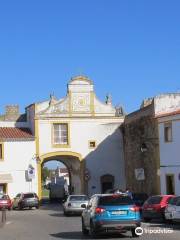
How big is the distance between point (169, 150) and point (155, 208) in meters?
14.0

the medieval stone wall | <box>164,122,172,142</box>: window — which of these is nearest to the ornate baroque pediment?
the medieval stone wall

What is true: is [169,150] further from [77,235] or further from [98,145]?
[77,235]

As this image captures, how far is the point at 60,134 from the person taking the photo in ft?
196

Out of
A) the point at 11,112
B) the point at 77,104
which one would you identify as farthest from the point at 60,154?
the point at 11,112

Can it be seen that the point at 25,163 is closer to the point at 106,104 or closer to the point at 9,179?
the point at 9,179

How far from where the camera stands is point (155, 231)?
1010 inches

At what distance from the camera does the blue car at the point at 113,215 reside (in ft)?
74.8

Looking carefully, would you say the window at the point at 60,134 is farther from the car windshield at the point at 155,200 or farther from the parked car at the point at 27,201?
the car windshield at the point at 155,200

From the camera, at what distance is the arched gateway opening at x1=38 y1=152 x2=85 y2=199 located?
59656 millimetres

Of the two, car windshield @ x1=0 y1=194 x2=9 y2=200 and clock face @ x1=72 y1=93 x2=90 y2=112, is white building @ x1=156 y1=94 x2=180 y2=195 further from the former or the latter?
car windshield @ x1=0 y1=194 x2=9 y2=200

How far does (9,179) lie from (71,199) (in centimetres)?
1760

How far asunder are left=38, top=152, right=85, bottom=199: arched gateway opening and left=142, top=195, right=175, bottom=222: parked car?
27.0 m

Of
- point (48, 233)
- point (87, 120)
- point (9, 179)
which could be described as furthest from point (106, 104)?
point (48, 233)

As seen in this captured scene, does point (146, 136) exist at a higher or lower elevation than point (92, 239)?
higher
